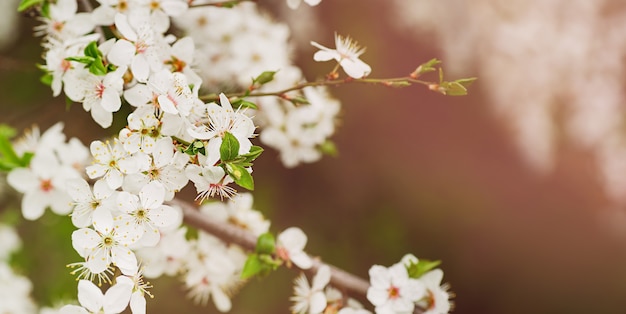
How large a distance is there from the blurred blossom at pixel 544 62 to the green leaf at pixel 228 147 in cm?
273

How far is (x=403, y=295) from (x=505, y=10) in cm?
293

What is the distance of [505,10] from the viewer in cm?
352

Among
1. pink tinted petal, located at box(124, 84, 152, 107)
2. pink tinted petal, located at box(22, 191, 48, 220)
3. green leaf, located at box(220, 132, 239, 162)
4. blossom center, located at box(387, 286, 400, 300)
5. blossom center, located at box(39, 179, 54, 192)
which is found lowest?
pink tinted petal, located at box(22, 191, 48, 220)

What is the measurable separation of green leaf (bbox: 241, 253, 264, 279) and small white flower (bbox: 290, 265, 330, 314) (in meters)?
0.07

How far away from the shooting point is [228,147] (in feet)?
2.21

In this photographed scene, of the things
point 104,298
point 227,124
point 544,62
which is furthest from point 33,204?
point 544,62

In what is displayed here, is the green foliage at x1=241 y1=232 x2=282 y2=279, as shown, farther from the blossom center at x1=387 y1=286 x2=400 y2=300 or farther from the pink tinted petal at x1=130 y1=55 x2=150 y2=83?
the pink tinted petal at x1=130 y1=55 x2=150 y2=83

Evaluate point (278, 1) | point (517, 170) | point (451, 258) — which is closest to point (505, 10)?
point (517, 170)

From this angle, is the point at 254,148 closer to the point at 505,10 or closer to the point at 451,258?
the point at 451,258

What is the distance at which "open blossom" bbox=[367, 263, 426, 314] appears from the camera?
96cm

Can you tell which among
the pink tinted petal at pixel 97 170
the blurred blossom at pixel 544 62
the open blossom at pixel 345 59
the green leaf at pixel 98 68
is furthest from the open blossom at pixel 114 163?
the blurred blossom at pixel 544 62

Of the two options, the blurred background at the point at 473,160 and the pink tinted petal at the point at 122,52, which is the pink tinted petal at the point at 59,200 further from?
the blurred background at the point at 473,160

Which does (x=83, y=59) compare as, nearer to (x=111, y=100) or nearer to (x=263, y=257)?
(x=111, y=100)

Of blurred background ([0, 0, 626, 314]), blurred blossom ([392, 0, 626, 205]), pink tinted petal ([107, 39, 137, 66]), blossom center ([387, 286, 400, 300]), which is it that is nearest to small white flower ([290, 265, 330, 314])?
blossom center ([387, 286, 400, 300])
